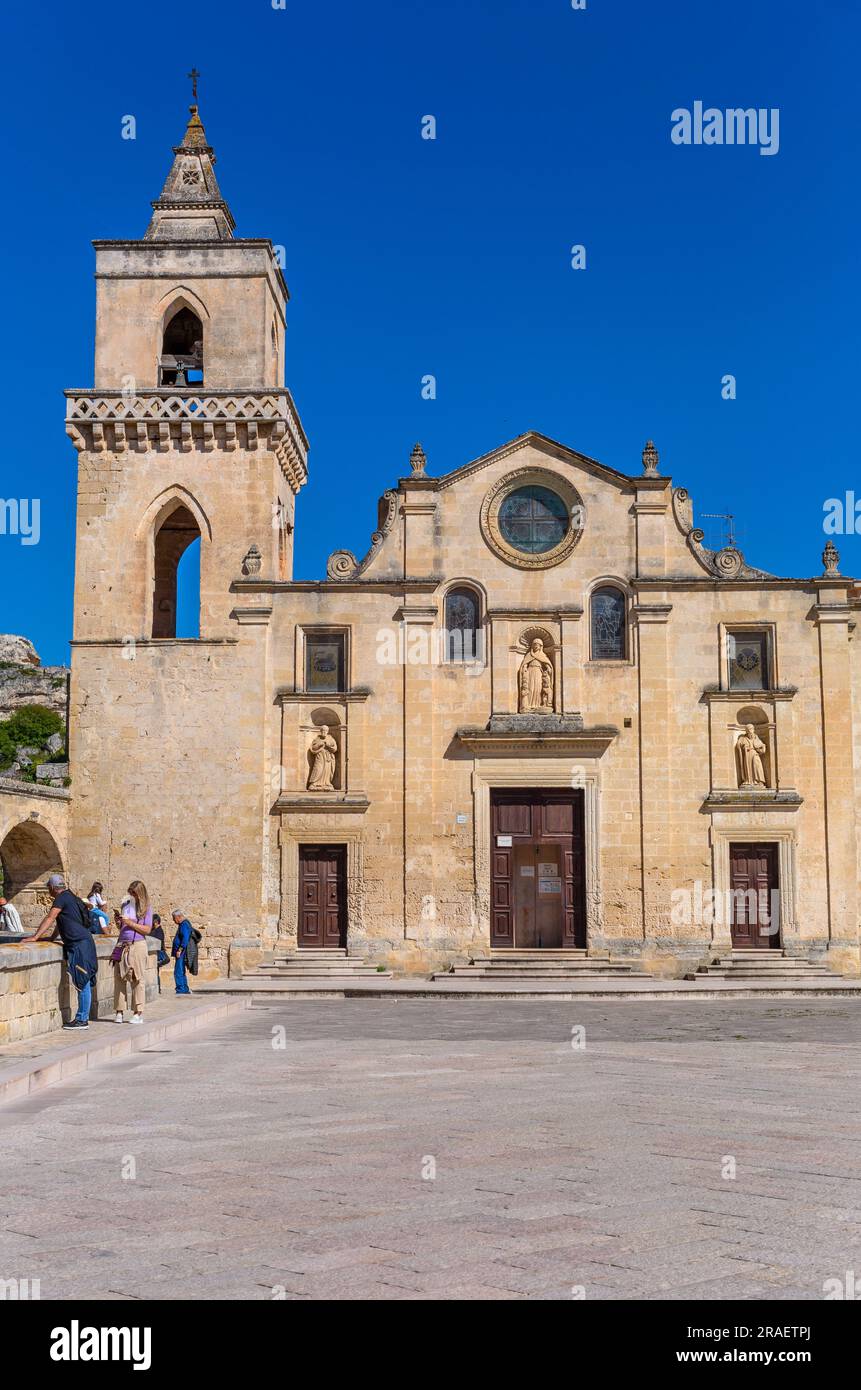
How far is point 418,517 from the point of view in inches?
1243

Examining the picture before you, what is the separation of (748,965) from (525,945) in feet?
15.4

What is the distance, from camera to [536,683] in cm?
3095

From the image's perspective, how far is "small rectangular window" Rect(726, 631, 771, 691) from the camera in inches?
1217

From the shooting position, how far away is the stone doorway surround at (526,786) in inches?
1198

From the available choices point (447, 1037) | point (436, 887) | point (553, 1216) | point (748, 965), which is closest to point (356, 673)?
point (436, 887)

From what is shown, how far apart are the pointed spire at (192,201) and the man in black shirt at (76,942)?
793 inches

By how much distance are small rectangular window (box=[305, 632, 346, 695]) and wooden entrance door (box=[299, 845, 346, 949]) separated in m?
3.54

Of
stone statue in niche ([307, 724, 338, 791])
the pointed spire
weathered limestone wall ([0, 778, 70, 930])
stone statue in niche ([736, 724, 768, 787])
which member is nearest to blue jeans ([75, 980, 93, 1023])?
weathered limestone wall ([0, 778, 70, 930])

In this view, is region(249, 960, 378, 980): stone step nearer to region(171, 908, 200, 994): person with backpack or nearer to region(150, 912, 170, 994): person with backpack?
region(171, 908, 200, 994): person with backpack

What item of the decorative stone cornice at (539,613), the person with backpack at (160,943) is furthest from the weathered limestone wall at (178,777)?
the decorative stone cornice at (539,613)

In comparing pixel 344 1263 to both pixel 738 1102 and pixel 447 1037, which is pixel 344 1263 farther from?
pixel 447 1037

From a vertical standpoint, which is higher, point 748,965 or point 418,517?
point 418,517

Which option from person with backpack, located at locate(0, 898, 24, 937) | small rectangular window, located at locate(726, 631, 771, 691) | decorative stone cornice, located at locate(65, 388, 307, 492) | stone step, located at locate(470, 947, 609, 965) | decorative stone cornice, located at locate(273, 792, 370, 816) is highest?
decorative stone cornice, located at locate(65, 388, 307, 492)

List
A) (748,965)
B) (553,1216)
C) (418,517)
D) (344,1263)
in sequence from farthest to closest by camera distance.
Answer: (418,517)
(748,965)
(553,1216)
(344,1263)
